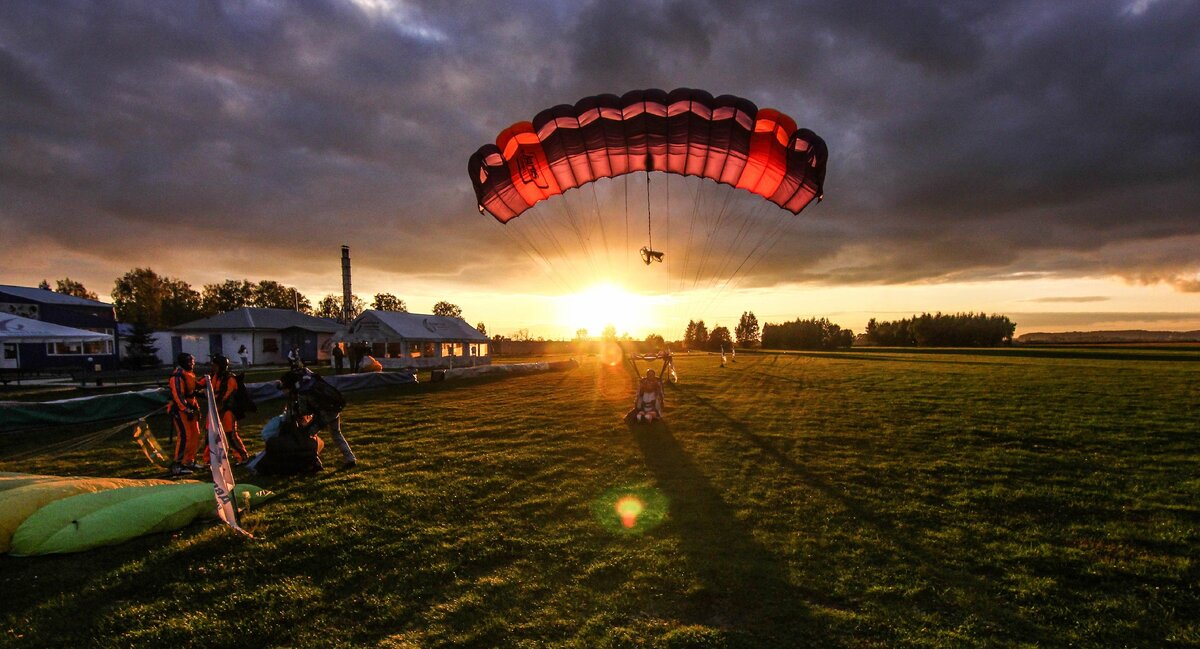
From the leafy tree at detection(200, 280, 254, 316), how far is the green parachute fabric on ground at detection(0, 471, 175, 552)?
97878 mm

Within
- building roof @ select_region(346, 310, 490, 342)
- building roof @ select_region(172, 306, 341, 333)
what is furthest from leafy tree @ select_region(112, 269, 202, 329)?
building roof @ select_region(346, 310, 490, 342)

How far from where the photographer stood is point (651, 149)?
14.0 meters

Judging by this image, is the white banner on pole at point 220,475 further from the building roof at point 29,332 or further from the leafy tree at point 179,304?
the leafy tree at point 179,304

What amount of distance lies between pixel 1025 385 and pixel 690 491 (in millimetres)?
19467

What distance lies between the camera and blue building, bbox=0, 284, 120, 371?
35531 millimetres

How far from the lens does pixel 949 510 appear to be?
6.45m

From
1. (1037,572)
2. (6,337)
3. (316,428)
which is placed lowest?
(1037,572)

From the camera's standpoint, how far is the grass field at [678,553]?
3975mm

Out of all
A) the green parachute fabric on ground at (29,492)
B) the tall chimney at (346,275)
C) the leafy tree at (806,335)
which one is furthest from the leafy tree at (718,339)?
the green parachute fabric on ground at (29,492)

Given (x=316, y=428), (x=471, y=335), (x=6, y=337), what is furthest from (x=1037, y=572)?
(x=471, y=335)

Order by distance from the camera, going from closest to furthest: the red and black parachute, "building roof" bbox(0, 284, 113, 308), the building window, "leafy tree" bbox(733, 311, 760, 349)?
the red and black parachute → the building window → "building roof" bbox(0, 284, 113, 308) → "leafy tree" bbox(733, 311, 760, 349)

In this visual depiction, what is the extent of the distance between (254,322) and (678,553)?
1976 inches

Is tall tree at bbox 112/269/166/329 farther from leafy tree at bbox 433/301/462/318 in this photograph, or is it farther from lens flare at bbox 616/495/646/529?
lens flare at bbox 616/495/646/529

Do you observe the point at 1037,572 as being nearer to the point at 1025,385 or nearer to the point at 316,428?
the point at 316,428
